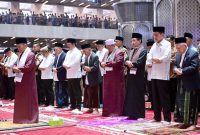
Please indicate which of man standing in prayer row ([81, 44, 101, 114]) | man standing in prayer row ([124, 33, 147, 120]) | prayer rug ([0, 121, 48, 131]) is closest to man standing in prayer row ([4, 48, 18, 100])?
man standing in prayer row ([81, 44, 101, 114])

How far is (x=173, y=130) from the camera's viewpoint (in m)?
6.14

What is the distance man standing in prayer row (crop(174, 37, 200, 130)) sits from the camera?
6.28 meters

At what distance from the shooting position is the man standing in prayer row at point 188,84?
20.6ft

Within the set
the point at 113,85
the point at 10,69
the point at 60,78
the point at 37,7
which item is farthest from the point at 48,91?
the point at 37,7

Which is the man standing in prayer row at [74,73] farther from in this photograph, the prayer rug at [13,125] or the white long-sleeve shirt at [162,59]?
the white long-sleeve shirt at [162,59]

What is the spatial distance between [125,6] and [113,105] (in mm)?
4833

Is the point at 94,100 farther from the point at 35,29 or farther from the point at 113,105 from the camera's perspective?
the point at 35,29

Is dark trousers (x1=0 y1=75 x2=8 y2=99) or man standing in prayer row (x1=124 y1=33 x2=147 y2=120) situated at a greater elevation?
man standing in prayer row (x1=124 y1=33 x2=147 y2=120)

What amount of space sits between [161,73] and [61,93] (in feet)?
11.9

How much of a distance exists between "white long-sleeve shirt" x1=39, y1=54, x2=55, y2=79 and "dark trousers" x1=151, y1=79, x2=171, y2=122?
408 cm

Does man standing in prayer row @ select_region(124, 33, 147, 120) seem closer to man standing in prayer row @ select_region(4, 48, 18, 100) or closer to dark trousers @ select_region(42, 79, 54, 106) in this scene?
dark trousers @ select_region(42, 79, 54, 106)

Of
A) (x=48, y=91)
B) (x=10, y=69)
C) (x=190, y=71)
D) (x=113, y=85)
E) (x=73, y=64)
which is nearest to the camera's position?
(x=190, y=71)

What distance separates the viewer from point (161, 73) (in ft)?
23.0

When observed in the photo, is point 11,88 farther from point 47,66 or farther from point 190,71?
point 190,71
